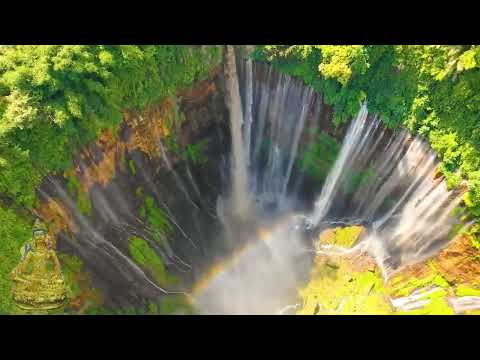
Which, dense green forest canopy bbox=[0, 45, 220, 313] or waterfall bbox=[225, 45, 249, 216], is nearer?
dense green forest canopy bbox=[0, 45, 220, 313]

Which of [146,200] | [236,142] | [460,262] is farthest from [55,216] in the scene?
[460,262]

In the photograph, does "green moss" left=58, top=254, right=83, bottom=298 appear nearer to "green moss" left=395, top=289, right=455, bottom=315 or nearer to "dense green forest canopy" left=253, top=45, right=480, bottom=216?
"dense green forest canopy" left=253, top=45, right=480, bottom=216

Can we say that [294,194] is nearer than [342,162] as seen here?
No

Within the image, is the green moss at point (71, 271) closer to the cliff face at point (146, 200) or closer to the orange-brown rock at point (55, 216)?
the cliff face at point (146, 200)

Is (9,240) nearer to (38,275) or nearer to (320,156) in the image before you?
(38,275)

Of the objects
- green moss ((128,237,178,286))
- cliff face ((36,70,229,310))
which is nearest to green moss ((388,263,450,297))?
cliff face ((36,70,229,310))

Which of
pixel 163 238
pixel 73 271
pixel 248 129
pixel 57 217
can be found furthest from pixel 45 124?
pixel 248 129

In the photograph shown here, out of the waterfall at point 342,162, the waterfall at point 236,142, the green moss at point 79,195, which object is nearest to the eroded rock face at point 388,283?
the waterfall at point 342,162

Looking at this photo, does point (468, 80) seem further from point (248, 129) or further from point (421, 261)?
point (248, 129)
